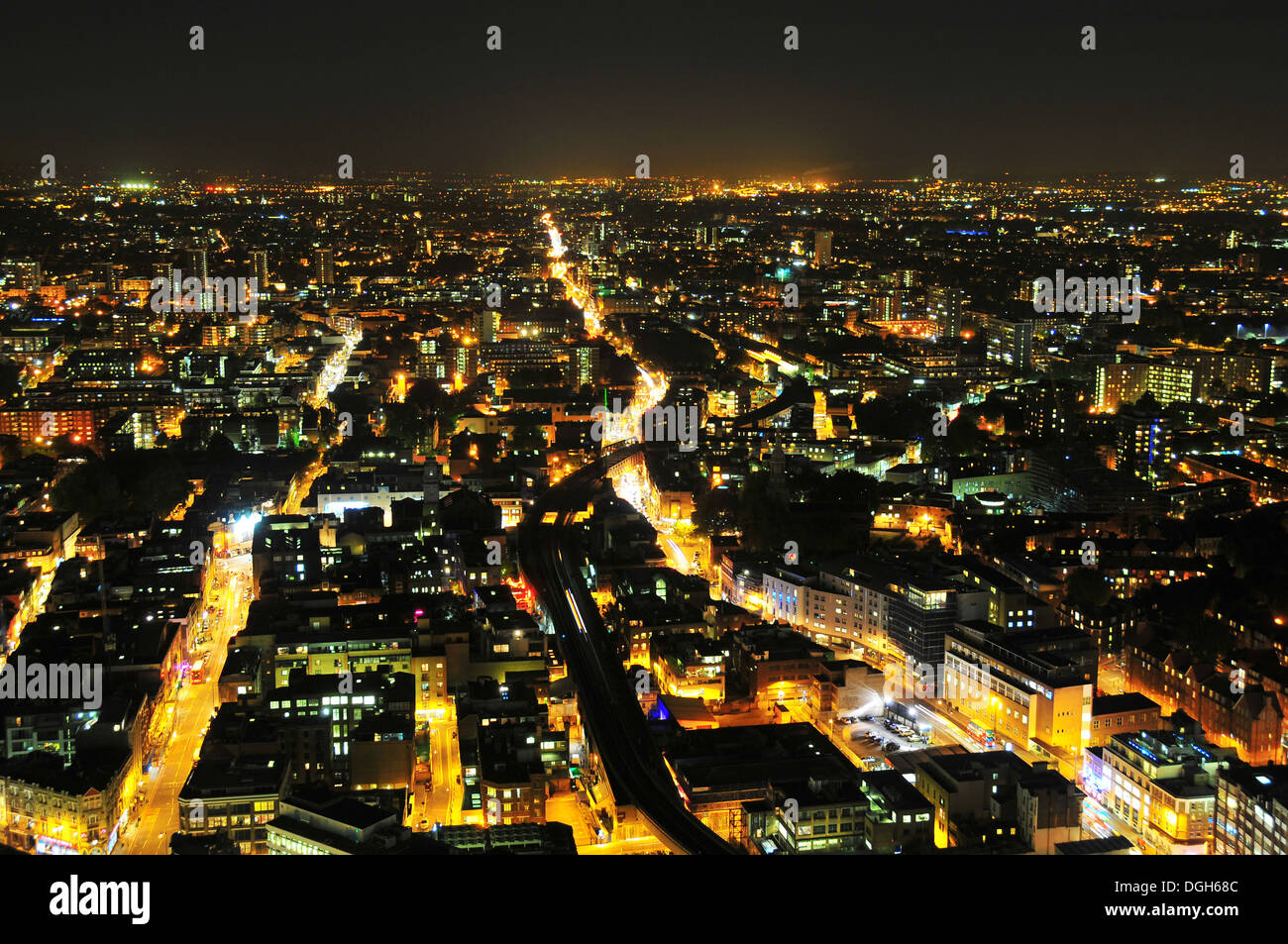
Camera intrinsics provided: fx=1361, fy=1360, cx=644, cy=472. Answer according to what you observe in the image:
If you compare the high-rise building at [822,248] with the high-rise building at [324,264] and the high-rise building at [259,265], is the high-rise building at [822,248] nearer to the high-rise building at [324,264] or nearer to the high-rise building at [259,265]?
the high-rise building at [324,264]

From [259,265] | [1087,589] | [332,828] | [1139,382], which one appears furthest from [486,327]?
[332,828]

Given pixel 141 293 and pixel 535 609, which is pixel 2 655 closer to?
pixel 535 609

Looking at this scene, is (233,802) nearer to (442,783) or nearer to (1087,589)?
(442,783)

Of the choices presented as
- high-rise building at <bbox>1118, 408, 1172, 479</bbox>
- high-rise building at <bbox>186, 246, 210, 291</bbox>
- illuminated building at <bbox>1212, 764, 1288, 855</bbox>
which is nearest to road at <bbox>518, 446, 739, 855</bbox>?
illuminated building at <bbox>1212, 764, 1288, 855</bbox>

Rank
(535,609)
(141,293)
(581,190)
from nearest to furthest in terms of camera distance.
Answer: (535,609), (141,293), (581,190)

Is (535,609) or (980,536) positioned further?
(980,536)

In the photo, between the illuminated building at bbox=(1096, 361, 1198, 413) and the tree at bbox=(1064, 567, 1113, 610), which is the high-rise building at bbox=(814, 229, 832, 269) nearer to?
the illuminated building at bbox=(1096, 361, 1198, 413)
